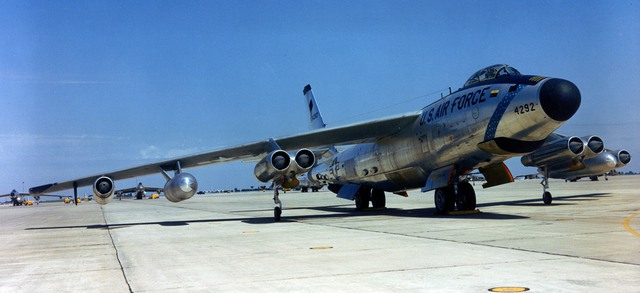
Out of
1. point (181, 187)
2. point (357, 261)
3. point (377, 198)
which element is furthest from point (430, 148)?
point (357, 261)

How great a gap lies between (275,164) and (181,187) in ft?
10.4

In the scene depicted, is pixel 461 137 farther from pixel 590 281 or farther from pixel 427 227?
pixel 590 281

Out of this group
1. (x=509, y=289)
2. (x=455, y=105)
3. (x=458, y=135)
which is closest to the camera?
(x=509, y=289)

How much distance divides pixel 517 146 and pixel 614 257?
26.5ft

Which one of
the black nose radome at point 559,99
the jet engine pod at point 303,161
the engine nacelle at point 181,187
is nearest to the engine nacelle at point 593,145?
the black nose radome at point 559,99

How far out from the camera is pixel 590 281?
18.7 feet

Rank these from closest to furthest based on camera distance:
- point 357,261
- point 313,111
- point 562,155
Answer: point 357,261, point 562,155, point 313,111

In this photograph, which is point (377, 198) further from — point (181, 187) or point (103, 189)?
point (103, 189)

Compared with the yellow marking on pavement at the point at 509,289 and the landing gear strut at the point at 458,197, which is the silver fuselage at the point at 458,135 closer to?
the landing gear strut at the point at 458,197

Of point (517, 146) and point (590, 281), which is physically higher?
point (517, 146)

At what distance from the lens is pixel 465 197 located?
16.9 m

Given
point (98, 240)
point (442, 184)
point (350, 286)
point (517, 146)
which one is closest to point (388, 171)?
point (442, 184)

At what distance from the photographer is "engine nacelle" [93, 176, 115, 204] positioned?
1920cm

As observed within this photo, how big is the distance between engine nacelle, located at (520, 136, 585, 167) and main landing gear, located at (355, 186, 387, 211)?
18.7ft
